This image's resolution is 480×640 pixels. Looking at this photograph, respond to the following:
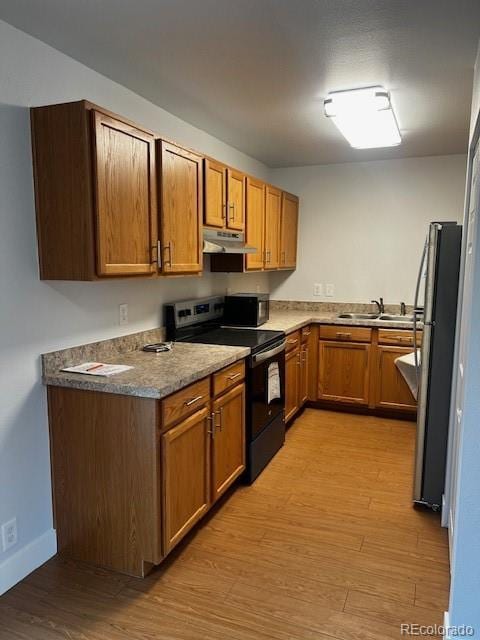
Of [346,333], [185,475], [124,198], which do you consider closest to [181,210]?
[124,198]

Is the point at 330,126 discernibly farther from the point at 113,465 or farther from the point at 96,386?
the point at 113,465

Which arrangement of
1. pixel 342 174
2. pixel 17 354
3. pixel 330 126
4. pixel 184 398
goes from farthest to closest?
1. pixel 342 174
2. pixel 330 126
3. pixel 184 398
4. pixel 17 354

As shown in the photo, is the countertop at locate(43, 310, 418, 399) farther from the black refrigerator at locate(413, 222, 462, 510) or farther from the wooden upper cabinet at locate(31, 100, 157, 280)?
the black refrigerator at locate(413, 222, 462, 510)

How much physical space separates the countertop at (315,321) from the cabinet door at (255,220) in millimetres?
520

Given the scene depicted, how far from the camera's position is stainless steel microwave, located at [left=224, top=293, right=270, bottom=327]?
3772 millimetres

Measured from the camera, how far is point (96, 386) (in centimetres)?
207

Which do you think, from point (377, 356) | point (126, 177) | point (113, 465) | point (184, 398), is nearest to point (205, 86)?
point (126, 177)

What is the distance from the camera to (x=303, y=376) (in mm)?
4312

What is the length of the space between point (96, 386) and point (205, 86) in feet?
5.77

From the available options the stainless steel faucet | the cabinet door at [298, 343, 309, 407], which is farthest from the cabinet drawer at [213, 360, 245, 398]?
the stainless steel faucet

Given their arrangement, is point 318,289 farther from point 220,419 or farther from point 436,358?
point 220,419

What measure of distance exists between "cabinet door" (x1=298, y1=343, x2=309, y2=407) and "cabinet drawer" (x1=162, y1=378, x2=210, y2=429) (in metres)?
1.91

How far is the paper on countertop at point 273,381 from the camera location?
127 inches

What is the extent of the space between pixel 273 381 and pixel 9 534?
1847mm
